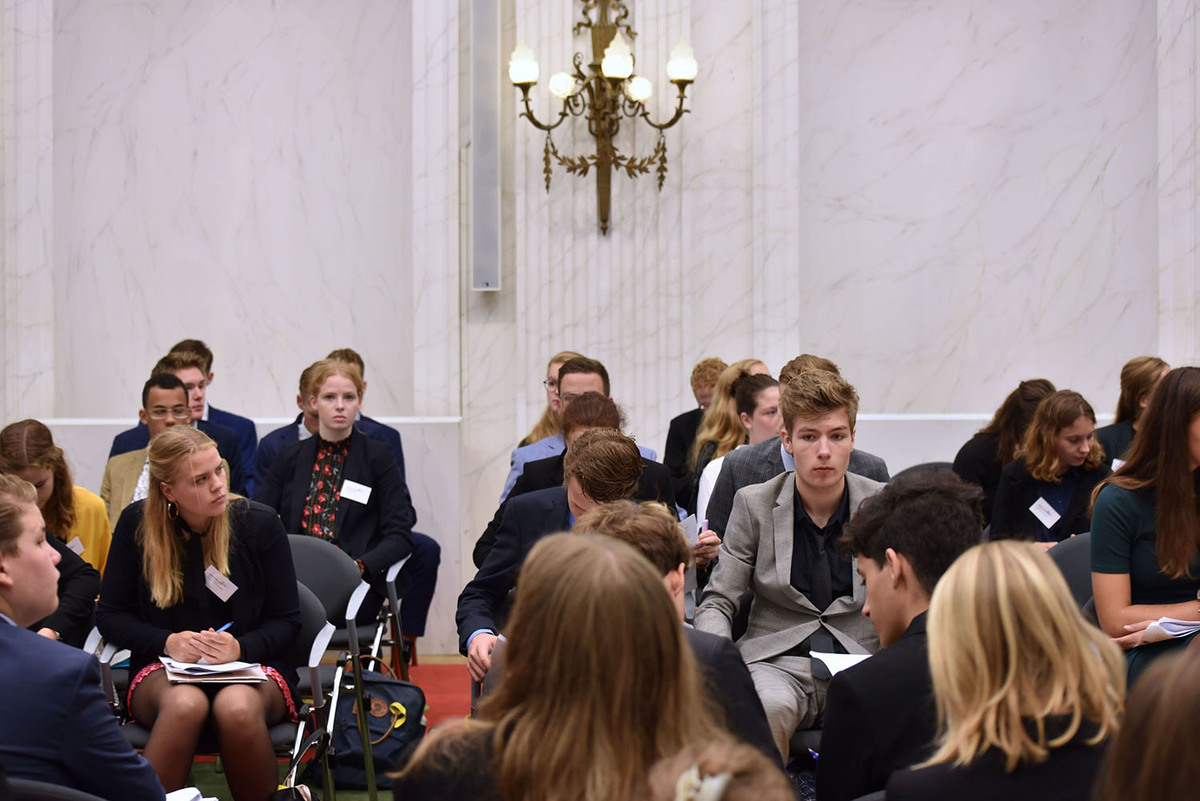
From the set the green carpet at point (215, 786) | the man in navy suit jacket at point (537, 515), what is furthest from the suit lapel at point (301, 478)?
the man in navy suit jacket at point (537, 515)

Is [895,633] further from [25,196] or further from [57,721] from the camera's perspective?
[25,196]

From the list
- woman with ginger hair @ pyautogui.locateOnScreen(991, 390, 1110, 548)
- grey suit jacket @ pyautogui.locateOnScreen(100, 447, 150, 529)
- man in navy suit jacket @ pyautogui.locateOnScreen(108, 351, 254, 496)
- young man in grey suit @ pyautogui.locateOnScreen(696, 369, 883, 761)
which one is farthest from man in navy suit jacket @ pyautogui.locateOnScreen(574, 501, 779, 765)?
man in navy suit jacket @ pyautogui.locateOnScreen(108, 351, 254, 496)

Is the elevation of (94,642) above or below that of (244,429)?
below

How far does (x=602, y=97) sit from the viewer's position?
6.39 metres

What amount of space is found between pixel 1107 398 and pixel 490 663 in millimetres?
4863

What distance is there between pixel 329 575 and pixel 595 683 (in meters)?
3.09

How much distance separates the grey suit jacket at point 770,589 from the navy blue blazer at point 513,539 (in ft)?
1.65

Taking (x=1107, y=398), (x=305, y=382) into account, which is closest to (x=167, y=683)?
(x=305, y=382)

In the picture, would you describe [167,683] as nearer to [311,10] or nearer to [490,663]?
[490,663]

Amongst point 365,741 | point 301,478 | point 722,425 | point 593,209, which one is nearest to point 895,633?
point 365,741

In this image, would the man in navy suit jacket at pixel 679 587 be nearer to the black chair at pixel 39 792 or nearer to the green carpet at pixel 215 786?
the black chair at pixel 39 792

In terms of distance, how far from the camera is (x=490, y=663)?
318cm

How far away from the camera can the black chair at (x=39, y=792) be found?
192 cm

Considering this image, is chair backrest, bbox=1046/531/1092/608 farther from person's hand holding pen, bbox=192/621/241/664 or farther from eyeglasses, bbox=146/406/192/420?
eyeglasses, bbox=146/406/192/420
